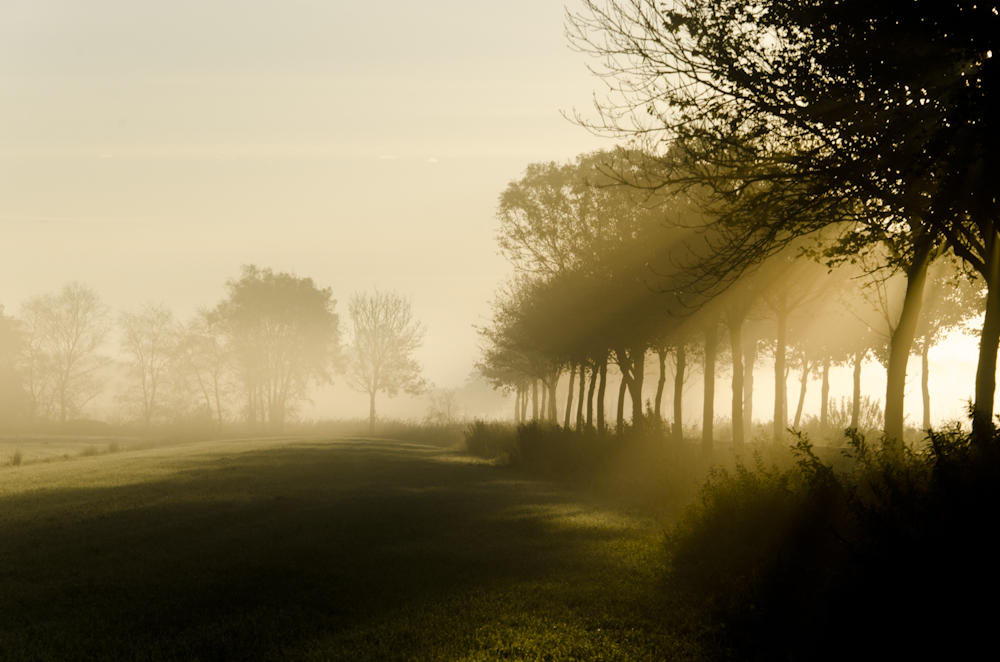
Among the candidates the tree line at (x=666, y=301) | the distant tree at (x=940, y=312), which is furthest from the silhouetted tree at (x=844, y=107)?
the distant tree at (x=940, y=312)

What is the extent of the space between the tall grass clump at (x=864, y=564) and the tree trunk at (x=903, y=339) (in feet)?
20.2

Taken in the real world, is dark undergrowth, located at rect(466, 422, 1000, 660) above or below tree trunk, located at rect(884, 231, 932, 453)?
below

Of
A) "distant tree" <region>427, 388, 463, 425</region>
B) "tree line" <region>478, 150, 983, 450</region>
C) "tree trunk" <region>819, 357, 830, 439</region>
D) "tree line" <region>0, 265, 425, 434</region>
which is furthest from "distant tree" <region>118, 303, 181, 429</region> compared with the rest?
"tree trunk" <region>819, 357, 830, 439</region>

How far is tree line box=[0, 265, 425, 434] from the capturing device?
249ft

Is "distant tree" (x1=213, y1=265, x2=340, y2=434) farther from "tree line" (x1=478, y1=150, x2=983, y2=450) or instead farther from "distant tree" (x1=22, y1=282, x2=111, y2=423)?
"tree line" (x1=478, y1=150, x2=983, y2=450)

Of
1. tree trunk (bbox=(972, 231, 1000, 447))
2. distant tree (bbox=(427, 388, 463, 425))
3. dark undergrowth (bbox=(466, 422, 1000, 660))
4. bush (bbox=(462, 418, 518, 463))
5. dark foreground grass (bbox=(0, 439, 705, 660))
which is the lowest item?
distant tree (bbox=(427, 388, 463, 425))

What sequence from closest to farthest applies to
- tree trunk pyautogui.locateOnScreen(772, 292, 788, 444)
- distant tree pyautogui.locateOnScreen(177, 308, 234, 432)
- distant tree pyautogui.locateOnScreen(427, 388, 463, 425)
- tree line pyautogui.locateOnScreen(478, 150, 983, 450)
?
tree line pyautogui.locateOnScreen(478, 150, 983, 450), tree trunk pyautogui.locateOnScreen(772, 292, 788, 444), distant tree pyautogui.locateOnScreen(427, 388, 463, 425), distant tree pyautogui.locateOnScreen(177, 308, 234, 432)

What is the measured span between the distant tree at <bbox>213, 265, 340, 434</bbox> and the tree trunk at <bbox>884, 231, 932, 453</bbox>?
67.8 meters

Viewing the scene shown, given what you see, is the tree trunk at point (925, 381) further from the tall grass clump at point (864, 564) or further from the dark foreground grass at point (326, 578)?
the tall grass clump at point (864, 564)

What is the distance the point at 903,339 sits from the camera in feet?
45.9

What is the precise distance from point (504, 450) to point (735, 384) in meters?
11.4

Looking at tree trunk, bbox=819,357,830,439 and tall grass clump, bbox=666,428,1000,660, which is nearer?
tall grass clump, bbox=666,428,1000,660

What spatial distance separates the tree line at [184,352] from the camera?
75875 millimetres

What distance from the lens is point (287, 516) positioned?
13.8m
